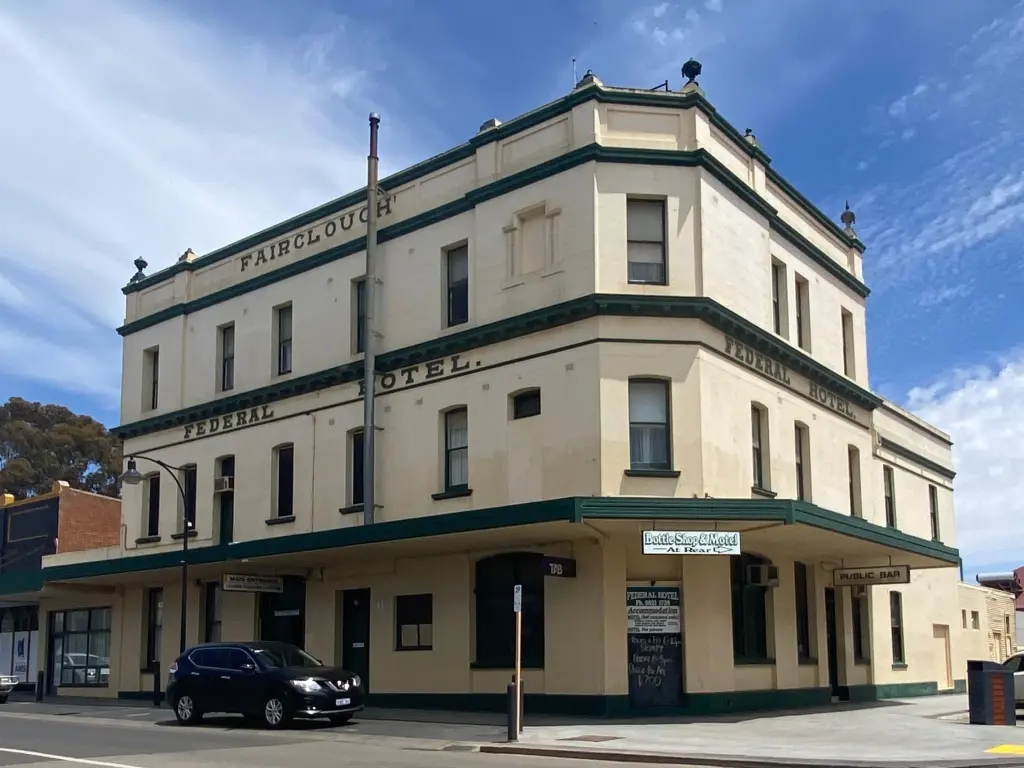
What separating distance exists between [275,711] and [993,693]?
43.1 ft

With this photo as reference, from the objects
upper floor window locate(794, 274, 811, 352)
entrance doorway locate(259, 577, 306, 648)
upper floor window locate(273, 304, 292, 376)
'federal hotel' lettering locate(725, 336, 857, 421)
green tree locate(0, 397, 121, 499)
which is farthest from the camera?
green tree locate(0, 397, 121, 499)

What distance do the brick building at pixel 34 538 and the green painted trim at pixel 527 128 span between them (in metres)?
11.9

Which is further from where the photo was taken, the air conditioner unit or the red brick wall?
the red brick wall

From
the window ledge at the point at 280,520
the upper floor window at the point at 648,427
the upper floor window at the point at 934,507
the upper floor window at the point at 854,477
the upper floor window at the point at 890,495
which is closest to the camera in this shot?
the upper floor window at the point at 648,427

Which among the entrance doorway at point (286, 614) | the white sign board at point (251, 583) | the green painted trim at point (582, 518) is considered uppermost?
the green painted trim at point (582, 518)

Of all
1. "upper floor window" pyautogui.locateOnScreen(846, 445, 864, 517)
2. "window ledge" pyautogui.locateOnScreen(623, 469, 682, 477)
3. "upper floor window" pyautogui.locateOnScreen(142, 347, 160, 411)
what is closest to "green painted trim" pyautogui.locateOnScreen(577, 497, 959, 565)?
"window ledge" pyautogui.locateOnScreen(623, 469, 682, 477)

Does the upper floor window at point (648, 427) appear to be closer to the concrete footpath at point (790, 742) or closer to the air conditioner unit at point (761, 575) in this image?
the air conditioner unit at point (761, 575)

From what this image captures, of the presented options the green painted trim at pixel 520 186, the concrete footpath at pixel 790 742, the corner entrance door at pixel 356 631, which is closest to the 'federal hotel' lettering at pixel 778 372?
the green painted trim at pixel 520 186

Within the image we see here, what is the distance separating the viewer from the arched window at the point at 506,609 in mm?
24016

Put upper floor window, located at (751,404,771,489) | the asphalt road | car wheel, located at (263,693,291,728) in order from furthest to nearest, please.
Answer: upper floor window, located at (751,404,771,489), car wheel, located at (263,693,291,728), the asphalt road

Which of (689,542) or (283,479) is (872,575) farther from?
(283,479)

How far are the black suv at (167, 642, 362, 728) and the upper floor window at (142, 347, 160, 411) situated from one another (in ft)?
45.8

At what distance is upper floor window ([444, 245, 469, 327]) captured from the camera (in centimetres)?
2697

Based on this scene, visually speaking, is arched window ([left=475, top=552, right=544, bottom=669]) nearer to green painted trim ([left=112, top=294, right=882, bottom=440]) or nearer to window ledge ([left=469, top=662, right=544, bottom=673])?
window ledge ([left=469, top=662, right=544, bottom=673])
